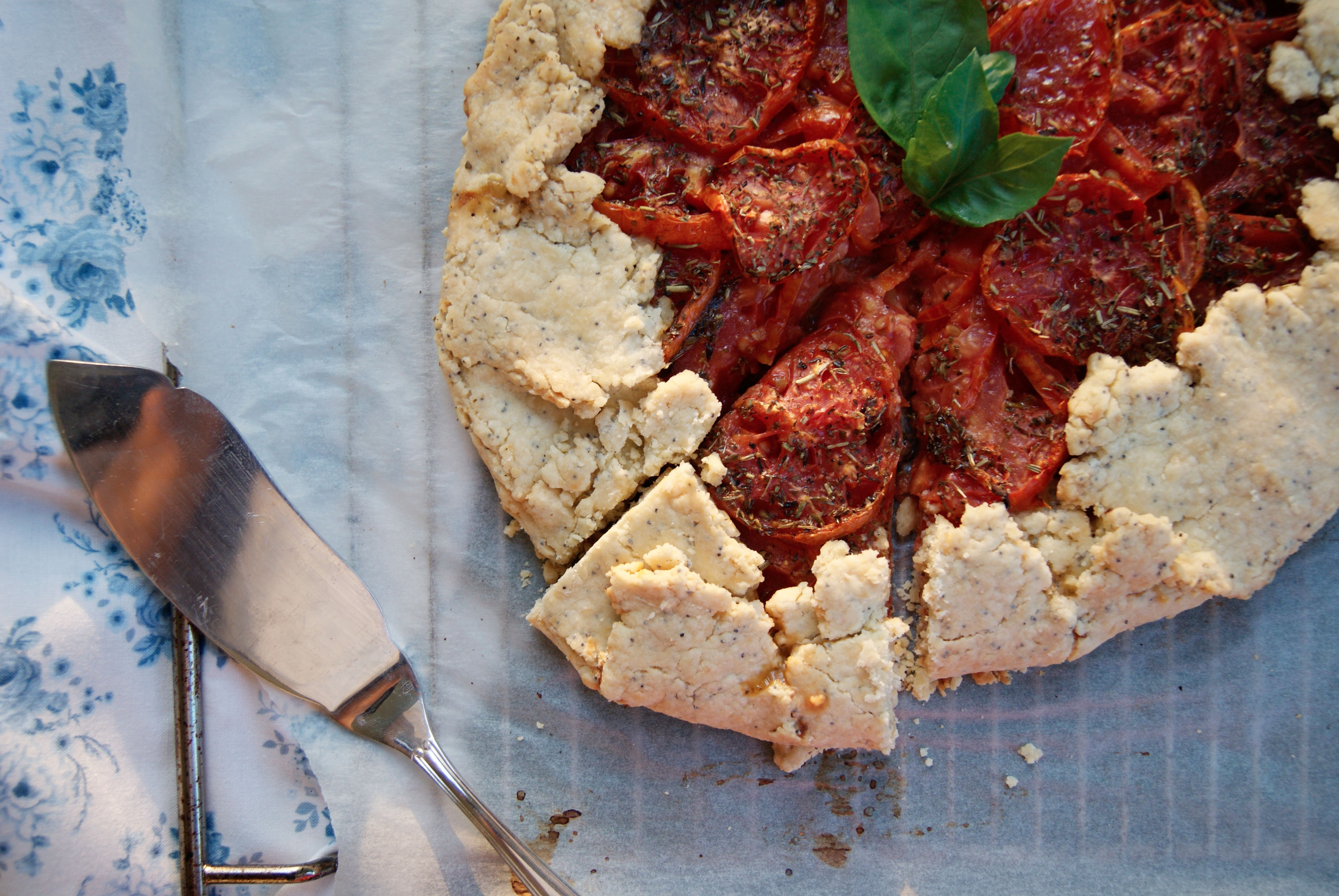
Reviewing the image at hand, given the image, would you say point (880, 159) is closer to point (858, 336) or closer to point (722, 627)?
point (858, 336)

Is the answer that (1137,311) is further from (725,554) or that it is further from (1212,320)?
(725,554)

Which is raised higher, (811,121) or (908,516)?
(811,121)

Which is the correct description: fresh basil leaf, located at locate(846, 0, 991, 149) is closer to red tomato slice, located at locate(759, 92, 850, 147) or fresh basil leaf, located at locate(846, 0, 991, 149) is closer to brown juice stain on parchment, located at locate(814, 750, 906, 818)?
red tomato slice, located at locate(759, 92, 850, 147)

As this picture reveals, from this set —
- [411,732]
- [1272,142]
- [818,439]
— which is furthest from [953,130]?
[411,732]

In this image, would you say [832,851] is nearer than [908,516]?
No

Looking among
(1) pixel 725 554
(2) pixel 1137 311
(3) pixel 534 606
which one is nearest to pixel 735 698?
(1) pixel 725 554

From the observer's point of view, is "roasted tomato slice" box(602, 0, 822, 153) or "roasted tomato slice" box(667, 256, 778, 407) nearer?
"roasted tomato slice" box(602, 0, 822, 153)

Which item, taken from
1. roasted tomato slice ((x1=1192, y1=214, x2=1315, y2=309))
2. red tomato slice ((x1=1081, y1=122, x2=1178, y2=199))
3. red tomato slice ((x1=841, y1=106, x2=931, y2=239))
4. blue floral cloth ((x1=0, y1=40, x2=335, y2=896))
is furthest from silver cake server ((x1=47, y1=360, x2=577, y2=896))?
roasted tomato slice ((x1=1192, y1=214, x2=1315, y2=309))

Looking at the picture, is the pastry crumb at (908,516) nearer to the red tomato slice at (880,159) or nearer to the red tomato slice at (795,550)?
the red tomato slice at (795,550)
